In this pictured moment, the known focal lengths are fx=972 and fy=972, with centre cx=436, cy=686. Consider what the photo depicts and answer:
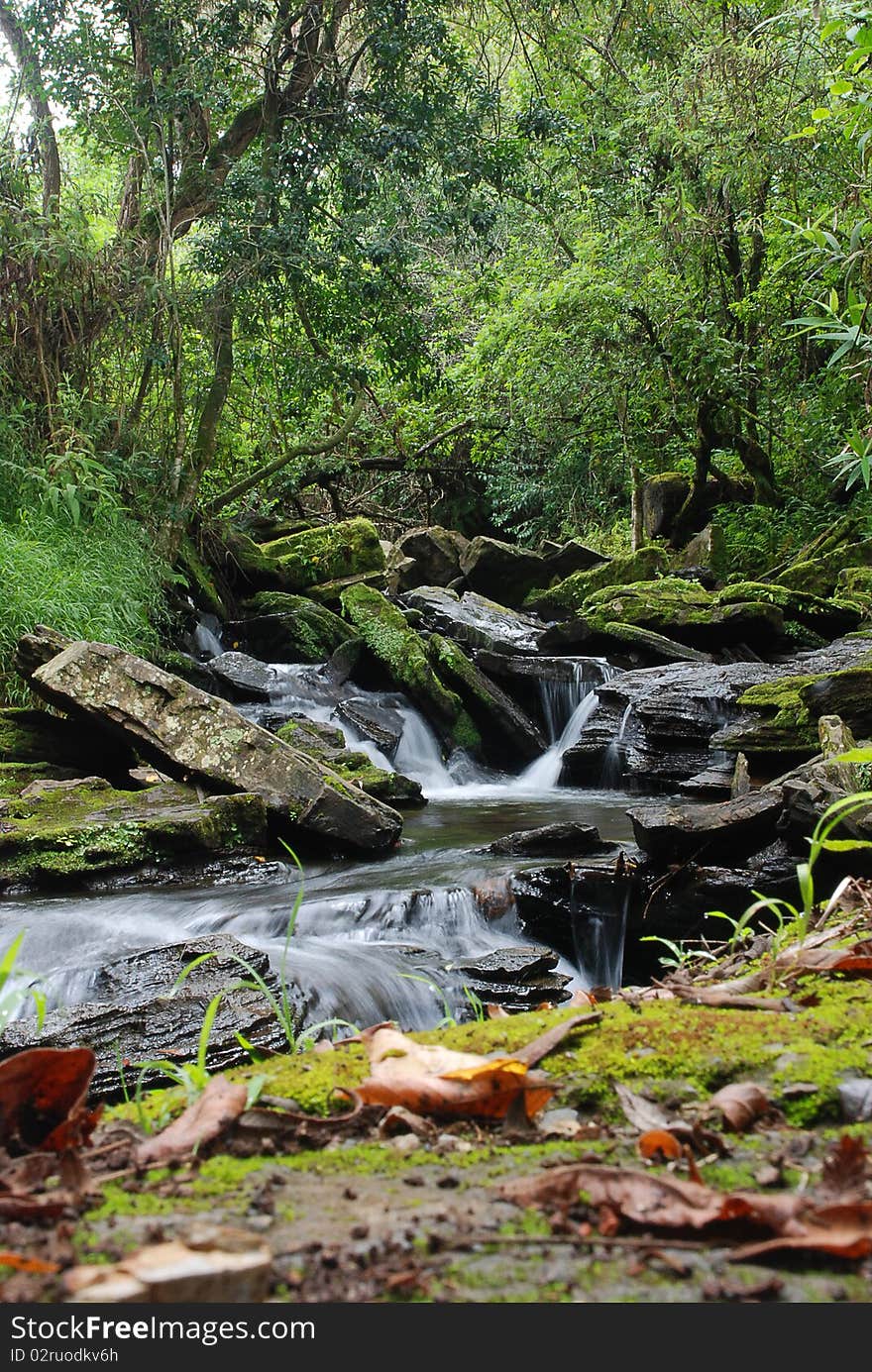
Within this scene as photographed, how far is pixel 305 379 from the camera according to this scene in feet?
37.3

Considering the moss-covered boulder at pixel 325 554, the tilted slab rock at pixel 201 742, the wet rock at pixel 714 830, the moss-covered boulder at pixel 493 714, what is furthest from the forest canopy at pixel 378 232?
the wet rock at pixel 714 830

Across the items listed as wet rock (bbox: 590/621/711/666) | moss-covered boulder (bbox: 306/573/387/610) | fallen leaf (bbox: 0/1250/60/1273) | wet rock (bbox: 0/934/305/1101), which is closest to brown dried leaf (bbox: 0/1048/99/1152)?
fallen leaf (bbox: 0/1250/60/1273)

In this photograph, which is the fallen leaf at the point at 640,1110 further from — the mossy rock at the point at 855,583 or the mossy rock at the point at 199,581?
the mossy rock at the point at 855,583

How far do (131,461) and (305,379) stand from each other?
2.39 m

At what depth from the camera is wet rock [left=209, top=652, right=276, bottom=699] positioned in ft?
34.9

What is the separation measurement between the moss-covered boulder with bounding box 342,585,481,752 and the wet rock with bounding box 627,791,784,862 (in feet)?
18.3

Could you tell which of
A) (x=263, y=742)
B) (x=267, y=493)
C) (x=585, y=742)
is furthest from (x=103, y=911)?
(x=267, y=493)

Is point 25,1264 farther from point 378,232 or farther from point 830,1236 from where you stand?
point 378,232

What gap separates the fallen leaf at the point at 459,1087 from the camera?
1437 millimetres

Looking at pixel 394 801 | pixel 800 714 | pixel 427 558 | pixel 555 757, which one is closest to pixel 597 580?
pixel 427 558

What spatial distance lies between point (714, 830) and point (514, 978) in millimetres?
1504

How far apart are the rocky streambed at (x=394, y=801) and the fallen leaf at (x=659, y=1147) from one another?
1068 millimetres

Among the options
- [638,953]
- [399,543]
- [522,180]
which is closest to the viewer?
[638,953]

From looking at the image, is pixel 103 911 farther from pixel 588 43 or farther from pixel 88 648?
pixel 588 43
